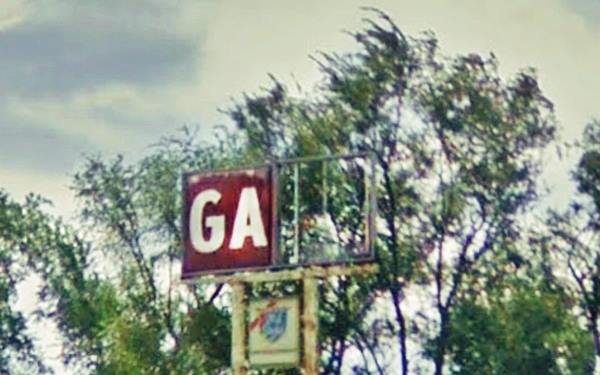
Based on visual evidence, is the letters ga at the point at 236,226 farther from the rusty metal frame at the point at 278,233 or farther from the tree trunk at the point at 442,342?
the tree trunk at the point at 442,342

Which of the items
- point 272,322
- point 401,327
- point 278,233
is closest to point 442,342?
point 401,327

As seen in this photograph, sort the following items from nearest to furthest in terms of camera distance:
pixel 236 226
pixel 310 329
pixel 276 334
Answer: pixel 276 334, pixel 310 329, pixel 236 226

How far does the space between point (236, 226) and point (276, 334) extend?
3.00 m

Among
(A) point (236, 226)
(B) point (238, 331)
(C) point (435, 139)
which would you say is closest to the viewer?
(B) point (238, 331)

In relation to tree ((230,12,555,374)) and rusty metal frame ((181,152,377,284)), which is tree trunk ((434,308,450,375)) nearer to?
tree ((230,12,555,374))

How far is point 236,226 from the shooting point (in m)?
30.4

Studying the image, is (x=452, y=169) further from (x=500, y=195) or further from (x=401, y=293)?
(x=401, y=293)

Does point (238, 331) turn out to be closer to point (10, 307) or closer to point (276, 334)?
point (276, 334)

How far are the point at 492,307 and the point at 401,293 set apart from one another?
3.01 meters

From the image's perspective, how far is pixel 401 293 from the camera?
45.3 m

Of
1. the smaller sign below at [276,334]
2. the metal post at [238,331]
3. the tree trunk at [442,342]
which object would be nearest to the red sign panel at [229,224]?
the metal post at [238,331]

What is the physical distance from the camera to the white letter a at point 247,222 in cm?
3023

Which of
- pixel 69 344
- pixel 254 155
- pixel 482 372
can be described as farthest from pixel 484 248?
pixel 69 344

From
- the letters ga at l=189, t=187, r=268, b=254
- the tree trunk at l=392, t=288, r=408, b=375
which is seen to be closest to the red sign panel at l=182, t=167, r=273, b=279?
the letters ga at l=189, t=187, r=268, b=254
